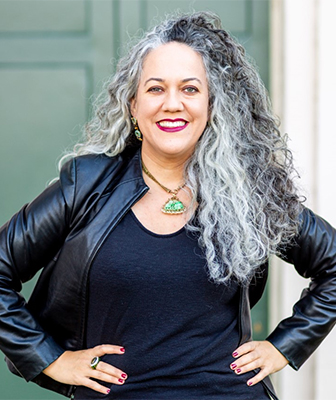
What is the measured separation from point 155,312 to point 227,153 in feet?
1.90

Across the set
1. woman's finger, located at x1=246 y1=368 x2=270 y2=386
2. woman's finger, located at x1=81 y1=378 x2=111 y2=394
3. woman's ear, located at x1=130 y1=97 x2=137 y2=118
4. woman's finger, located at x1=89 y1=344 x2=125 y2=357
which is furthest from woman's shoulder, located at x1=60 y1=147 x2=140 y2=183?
woman's finger, located at x1=246 y1=368 x2=270 y2=386

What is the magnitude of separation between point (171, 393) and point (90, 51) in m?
1.76

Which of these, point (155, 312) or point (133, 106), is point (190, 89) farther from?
point (155, 312)

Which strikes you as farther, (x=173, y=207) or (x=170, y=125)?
(x=173, y=207)

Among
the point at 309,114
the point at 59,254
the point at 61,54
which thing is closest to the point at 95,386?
the point at 59,254

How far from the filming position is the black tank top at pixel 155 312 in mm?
2072

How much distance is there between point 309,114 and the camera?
299 centimetres

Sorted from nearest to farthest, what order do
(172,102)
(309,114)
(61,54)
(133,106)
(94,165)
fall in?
(172,102), (94,165), (133,106), (309,114), (61,54)

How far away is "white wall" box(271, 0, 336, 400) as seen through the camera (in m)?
2.90

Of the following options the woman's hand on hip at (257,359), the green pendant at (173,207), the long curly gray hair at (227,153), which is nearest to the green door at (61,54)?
the long curly gray hair at (227,153)

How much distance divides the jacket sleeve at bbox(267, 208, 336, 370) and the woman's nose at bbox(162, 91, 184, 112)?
2.01ft

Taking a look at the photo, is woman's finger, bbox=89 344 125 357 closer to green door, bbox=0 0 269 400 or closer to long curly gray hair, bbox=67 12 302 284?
long curly gray hair, bbox=67 12 302 284

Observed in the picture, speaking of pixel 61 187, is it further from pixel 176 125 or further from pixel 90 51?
pixel 90 51

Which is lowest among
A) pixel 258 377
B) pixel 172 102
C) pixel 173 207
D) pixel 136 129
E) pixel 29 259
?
pixel 258 377
